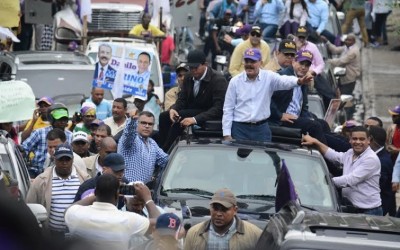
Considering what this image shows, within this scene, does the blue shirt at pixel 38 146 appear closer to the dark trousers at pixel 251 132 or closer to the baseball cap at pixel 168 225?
the dark trousers at pixel 251 132

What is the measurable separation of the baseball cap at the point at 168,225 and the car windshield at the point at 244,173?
319cm

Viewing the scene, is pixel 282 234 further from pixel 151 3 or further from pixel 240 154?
pixel 151 3

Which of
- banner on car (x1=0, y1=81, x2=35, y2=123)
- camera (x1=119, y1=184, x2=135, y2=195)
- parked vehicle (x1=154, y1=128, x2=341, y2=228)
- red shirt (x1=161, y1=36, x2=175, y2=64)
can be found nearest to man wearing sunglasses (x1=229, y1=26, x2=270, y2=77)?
banner on car (x1=0, y1=81, x2=35, y2=123)

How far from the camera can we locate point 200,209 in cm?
811

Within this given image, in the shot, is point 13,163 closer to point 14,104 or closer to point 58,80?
point 14,104

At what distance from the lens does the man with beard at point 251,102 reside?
404 inches

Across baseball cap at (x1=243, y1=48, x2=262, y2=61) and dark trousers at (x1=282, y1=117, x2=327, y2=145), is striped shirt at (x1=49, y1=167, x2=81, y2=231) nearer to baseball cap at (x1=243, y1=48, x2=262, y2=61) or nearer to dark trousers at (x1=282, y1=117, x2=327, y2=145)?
baseball cap at (x1=243, y1=48, x2=262, y2=61)

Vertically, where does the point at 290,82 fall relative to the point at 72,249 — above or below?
below

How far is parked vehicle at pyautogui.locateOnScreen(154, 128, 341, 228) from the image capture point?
8.59m

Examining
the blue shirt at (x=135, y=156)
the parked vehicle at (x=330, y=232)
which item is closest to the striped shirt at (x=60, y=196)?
the blue shirt at (x=135, y=156)

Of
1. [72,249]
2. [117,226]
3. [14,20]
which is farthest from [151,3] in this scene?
[72,249]

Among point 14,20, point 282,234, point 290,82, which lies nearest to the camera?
point 282,234

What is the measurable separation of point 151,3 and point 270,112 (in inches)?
592

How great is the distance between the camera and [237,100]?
10352 mm
